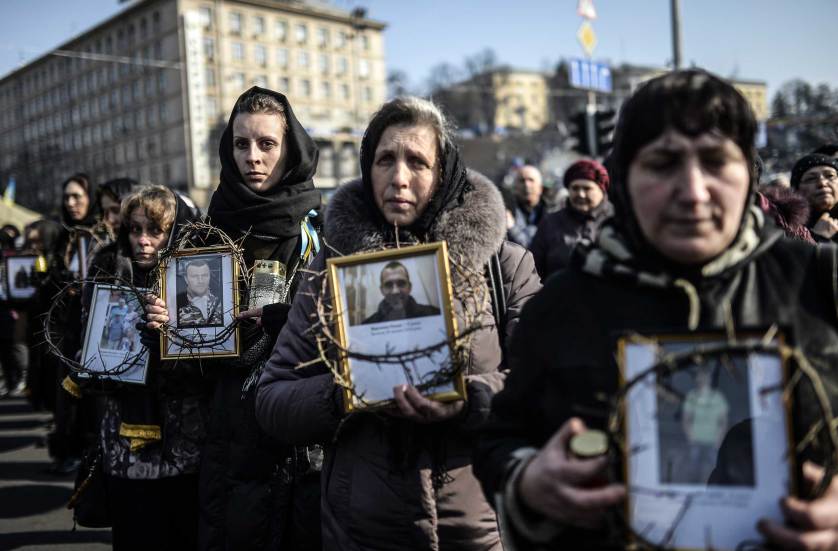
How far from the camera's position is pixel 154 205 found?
369 centimetres

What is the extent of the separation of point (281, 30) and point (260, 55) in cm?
442

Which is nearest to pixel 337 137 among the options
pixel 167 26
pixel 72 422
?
pixel 167 26

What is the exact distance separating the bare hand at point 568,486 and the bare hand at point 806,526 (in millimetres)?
255

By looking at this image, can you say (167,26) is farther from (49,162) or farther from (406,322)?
(406,322)

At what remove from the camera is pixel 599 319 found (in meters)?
1.50

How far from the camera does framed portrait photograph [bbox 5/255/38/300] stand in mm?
7512

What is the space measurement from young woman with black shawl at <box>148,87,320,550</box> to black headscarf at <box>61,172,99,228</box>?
10.9ft

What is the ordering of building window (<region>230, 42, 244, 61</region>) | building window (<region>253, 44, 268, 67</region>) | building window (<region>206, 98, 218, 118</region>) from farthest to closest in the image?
building window (<region>253, 44, 268, 67</region>)
building window (<region>230, 42, 244, 61</region>)
building window (<region>206, 98, 218, 118</region>)

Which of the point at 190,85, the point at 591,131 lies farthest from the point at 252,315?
the point at 190,85

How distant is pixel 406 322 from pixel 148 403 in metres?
2.01

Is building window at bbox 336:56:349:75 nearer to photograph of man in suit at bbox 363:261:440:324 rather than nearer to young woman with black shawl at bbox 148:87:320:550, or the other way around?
young woman with black shawl at bbox 148:87:320:550

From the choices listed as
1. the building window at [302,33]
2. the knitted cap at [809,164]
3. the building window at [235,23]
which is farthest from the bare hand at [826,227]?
the building window at [302,33]

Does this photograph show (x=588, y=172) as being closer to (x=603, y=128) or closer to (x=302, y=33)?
(x=603, y=128)

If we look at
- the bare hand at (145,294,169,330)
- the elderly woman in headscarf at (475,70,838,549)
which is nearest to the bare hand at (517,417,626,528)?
the elderly woman in headscarf at (475,70,838,549)
